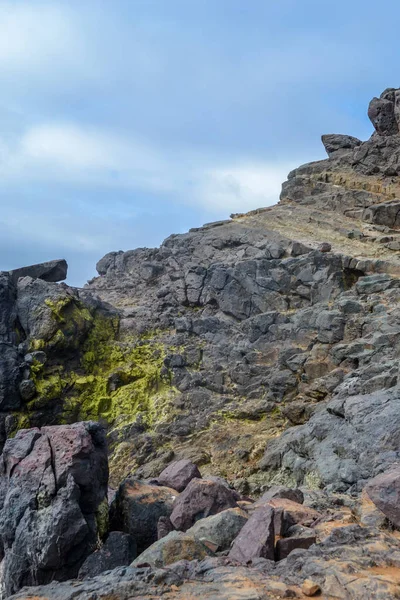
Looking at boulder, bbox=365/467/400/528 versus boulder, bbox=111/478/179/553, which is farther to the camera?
boulder, bbox=111/478/179/553

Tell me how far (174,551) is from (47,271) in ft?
65.5

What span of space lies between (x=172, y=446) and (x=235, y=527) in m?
10.7

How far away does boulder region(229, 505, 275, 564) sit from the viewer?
28.1ft

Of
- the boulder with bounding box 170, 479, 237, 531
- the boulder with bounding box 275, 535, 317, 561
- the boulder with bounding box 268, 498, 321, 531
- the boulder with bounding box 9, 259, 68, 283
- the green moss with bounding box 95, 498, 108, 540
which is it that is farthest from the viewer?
the boulder with bounding box 9, 259, 68, 283

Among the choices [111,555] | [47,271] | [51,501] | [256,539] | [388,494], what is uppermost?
[47,271]

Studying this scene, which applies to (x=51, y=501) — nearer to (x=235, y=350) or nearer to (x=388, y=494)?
(x=388, y=494)

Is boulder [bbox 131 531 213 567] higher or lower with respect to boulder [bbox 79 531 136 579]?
higher

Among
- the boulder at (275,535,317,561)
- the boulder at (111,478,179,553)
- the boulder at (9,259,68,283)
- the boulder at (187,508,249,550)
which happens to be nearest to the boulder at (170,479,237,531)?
the boulder at (111,478,179,553)

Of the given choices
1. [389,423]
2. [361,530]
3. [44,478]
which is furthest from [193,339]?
[361,530]

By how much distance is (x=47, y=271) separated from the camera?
2709 cm

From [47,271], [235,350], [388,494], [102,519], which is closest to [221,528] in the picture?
[102,519]

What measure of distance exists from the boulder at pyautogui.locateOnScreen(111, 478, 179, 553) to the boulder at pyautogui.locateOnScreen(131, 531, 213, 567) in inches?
71.3

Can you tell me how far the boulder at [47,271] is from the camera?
1029 inches

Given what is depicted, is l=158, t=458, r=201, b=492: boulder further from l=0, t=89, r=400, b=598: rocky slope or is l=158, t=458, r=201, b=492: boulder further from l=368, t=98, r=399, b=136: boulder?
l=368, t=98, r=399, b=136: boulder
